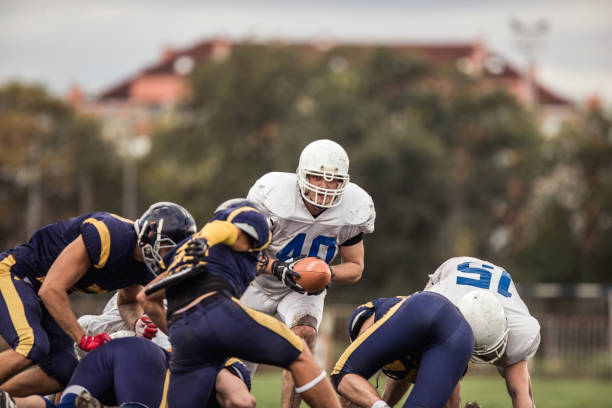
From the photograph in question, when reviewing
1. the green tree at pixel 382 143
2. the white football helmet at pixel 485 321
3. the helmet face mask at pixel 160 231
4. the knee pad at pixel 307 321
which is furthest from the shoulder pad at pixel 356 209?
the green tree at pixel 382 143

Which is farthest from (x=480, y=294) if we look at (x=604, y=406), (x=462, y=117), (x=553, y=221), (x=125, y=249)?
(x=462, y=117)

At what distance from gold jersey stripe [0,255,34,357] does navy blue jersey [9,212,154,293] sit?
79mm

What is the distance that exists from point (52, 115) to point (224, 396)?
132ft

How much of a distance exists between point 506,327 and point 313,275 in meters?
1.53

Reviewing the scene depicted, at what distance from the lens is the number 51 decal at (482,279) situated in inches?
261

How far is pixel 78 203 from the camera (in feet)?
144

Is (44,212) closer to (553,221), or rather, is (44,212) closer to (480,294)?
(553,221)

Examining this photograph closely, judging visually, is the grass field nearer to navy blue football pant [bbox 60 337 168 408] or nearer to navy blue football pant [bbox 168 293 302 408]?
navy blue football pant [bbox 60 337 168 408]

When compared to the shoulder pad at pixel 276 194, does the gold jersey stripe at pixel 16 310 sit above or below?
below

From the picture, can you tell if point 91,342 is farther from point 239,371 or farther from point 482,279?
point 482,279

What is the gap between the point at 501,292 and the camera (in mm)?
6652

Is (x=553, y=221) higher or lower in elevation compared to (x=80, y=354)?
lower

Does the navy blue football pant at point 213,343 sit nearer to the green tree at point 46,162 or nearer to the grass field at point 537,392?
the grass field at point 537,392

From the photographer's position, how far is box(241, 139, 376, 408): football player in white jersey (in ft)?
25.0
